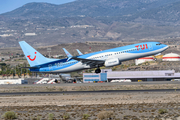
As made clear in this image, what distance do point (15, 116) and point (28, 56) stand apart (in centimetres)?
3773

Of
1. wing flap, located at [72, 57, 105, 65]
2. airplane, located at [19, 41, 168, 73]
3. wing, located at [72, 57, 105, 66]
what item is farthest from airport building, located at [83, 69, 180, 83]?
wing flap, located at [72, 57, 105, 65]

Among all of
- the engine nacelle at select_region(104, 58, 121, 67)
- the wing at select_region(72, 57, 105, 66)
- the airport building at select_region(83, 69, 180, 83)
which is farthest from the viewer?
the airport building at select_region(83, 69, 180, 83)

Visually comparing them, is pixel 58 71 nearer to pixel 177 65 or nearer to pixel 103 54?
pixel 103 54

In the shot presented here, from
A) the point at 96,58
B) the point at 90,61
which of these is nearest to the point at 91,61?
the point at 90,61

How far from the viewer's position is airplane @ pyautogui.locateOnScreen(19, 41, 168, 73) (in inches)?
2253

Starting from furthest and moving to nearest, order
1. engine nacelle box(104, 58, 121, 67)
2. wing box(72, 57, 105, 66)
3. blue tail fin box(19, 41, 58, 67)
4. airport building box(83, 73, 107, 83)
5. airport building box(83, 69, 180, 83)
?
airport building box(83, 73, 107, 83) < airport building box(83, 69, 180, 83) < blue tail fin box(19, 41, 58, 67) < wing box(72, 57, 105, 66) < engine nacelle box(104, 58, 121, 67)

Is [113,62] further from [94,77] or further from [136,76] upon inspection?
[136,76]

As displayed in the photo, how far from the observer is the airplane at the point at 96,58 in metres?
57.2

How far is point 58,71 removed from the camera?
6334 centimetres

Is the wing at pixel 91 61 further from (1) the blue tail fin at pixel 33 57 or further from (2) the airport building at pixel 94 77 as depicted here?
(2) the airport building at pixel 94 77

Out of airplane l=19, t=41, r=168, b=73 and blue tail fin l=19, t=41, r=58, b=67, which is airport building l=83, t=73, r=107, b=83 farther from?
airplane l=19, t=41, r=168, b=73

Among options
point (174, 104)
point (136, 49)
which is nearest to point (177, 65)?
point (136, 49)

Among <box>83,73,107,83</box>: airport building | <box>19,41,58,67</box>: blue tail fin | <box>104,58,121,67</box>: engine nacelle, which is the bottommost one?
<box>83,73,107,83</box>: airport building

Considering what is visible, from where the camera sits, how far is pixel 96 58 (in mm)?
59844
